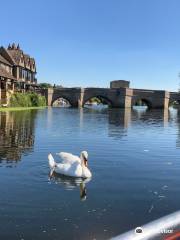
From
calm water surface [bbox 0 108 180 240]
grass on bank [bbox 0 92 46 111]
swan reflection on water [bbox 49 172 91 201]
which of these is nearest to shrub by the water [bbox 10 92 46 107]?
grass on bank [bbox 0 92 46 111]

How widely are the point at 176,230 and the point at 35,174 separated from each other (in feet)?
39.0

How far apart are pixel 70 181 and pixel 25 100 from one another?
74.1m

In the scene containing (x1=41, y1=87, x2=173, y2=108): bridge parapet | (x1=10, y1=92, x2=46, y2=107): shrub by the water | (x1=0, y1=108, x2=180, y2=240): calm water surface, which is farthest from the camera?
(x1=41, y1=87, x2=173, y2=108): bridge parapet

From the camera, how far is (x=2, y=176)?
15367 mm

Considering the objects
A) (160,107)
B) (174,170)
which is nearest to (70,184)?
(174,170)

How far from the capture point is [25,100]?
8725 cm

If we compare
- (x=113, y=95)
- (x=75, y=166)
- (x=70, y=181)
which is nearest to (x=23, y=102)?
(x=113, y=95)

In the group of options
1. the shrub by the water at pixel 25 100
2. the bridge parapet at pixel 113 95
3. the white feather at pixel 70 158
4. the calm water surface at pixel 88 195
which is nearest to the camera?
the calm water surface at pixel 88 195

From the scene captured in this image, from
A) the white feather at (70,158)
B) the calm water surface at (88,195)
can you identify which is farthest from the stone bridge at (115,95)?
the white feather at (70,158)

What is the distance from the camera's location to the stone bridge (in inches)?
5131

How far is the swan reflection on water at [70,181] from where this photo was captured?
45.1 feet

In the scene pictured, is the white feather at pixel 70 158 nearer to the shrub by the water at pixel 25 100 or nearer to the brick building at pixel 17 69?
the shrub by the water at pixel 25 100

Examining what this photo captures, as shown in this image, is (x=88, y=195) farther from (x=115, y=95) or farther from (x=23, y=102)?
(x=115, y=95)

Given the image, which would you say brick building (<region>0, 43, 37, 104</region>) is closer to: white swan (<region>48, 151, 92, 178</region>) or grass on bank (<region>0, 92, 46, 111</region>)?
grass on bank (<region>0, 92, 46, 111</region>)
